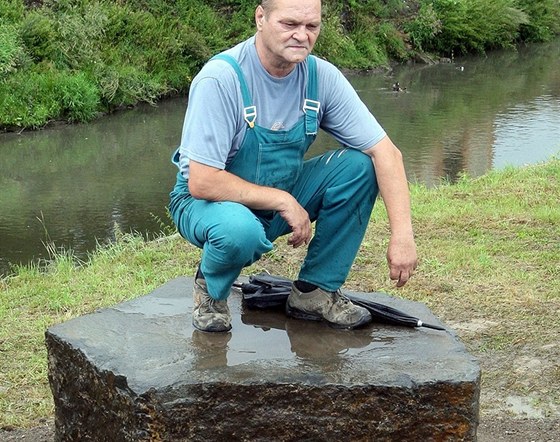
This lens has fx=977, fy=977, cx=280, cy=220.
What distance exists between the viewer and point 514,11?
3584 centimetres

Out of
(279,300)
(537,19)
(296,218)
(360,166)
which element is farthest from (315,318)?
(537,19)

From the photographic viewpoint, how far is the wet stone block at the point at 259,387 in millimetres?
3754

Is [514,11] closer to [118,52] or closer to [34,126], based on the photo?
[118,52]

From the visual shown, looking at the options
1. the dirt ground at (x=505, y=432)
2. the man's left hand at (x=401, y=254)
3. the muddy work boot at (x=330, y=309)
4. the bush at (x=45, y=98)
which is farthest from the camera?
the bush at (x=45, y=98)

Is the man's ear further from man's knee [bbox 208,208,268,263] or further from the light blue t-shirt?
man's knee [bbox 208,208,268,263]

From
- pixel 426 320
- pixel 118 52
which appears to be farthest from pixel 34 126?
pixel 426 320

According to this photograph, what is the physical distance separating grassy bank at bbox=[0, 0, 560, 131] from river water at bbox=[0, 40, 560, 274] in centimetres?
65

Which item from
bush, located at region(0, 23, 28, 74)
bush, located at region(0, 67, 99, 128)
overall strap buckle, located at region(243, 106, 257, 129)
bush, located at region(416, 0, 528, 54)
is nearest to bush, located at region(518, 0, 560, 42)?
bush, located at region(416, 0, 528, 54)

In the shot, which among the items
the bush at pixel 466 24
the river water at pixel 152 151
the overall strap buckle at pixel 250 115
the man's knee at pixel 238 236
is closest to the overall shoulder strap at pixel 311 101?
the overall strap buckle at pixel 250 115

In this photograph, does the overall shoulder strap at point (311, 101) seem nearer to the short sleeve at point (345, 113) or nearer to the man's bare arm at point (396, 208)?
the short sleeve at point (345, 113)

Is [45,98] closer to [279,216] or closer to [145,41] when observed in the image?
[145,41]

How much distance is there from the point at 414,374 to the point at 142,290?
3.09m

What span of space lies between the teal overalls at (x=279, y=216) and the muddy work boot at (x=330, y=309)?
0.06 meters

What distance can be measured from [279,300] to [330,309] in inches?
11.4
